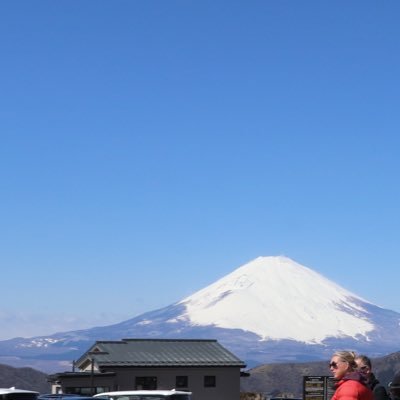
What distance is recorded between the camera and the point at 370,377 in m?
11.8

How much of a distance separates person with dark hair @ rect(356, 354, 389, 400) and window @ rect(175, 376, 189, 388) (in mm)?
55475

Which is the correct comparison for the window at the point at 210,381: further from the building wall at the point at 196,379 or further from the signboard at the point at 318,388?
the signboard at the point at 318,388

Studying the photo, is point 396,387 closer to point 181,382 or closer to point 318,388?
point 318,388

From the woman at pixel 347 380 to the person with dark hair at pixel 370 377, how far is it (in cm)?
200

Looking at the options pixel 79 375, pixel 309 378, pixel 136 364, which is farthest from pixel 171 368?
pixel 309 378

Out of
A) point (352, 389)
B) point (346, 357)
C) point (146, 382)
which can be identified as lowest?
point (352, 389)

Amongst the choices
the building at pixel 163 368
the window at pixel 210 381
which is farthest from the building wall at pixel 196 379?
the window at pixel 210 381

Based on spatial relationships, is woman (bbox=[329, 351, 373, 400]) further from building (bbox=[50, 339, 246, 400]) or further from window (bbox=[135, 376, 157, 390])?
window (bbox=[135, 376, 157, 390])

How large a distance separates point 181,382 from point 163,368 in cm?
174

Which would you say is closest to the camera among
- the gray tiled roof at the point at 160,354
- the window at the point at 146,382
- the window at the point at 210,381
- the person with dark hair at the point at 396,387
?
the person with dark hair at the point at 396,387

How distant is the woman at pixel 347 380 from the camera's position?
345 inches

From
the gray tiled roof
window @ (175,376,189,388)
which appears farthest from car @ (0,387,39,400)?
window @ (175,376,189,388)

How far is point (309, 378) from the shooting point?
39.0 metres

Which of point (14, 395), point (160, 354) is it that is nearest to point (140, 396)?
point (14, 395)
